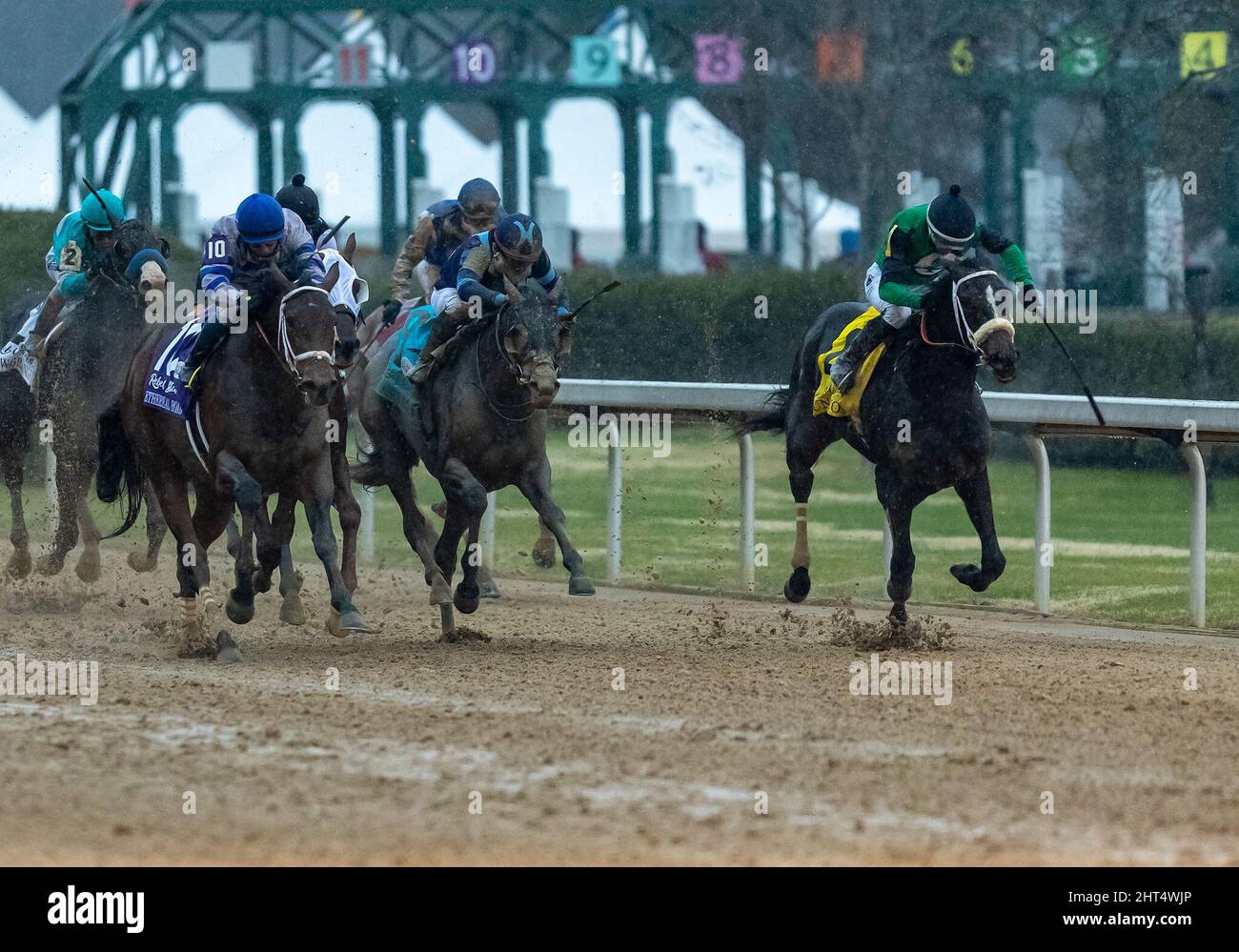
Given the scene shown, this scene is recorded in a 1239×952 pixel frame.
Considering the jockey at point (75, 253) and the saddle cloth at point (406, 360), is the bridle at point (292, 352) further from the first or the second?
the jockey at point (75, 253)

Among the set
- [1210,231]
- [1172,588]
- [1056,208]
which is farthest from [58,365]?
[1210,231]

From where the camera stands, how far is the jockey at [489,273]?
863 cm

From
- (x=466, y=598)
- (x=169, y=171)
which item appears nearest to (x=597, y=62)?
(x=169, y=171)

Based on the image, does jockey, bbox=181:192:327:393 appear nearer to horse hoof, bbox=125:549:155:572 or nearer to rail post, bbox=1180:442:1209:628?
horse hoof, bbox=125:549:155:572

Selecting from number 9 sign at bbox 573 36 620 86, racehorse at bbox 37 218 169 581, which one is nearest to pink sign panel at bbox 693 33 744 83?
number 9 sign at bbox 573 36 620 86

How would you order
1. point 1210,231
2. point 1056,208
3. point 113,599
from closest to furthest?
1. point 113,599
2. point 1056,208
3. point 1210,231

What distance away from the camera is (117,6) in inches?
1038

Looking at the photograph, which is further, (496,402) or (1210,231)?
(1210,231)

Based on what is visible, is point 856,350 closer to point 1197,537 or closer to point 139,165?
point 1197,537

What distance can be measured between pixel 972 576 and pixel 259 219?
10.2 ft

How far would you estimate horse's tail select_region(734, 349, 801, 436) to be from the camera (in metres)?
9.83

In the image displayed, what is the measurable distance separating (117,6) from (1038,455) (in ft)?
64.1

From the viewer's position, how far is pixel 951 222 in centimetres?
824
